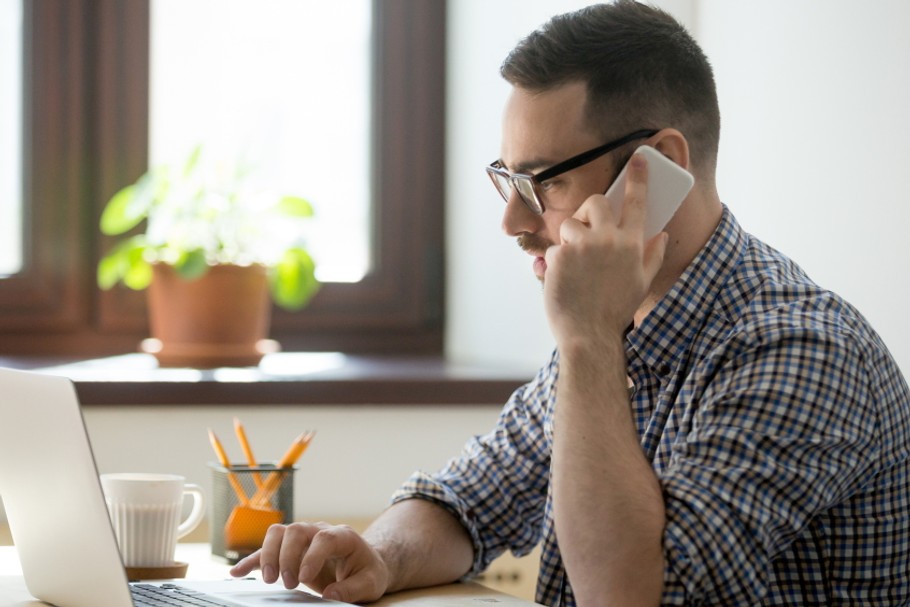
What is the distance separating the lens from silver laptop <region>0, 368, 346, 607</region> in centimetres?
99

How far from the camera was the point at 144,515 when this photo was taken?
1.39 metres

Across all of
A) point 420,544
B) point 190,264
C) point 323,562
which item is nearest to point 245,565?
point 323,562

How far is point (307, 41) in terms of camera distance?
2.52 m

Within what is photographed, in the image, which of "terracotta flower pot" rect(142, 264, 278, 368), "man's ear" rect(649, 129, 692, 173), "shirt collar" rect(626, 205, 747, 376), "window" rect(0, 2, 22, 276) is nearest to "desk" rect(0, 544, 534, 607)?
"shirt collar" rect(626, 205, 747, 376)

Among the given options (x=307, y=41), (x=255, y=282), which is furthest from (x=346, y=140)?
(x=255, y=282)

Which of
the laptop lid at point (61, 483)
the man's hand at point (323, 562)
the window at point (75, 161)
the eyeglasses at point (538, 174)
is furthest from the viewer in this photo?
the window at point (75, 161)

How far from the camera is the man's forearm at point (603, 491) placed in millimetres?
1089

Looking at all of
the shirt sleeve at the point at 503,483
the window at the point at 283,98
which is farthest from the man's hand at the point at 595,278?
the window at the point at 283,98

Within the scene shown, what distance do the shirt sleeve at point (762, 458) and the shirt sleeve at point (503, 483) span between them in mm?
355

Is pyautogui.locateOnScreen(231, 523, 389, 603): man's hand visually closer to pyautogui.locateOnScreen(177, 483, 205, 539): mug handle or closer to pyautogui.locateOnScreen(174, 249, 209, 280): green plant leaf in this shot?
pyautogui.locateOnScreen(177, 483, 205, 539): mug handle

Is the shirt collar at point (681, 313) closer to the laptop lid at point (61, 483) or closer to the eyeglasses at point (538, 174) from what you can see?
the eyeglasses at point (538, 174)

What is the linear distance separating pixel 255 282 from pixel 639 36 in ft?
3.70

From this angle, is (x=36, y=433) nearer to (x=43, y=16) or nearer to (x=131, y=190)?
(x=131, y=190)

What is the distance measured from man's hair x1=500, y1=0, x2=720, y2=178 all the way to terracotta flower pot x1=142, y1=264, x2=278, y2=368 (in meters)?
1.03
